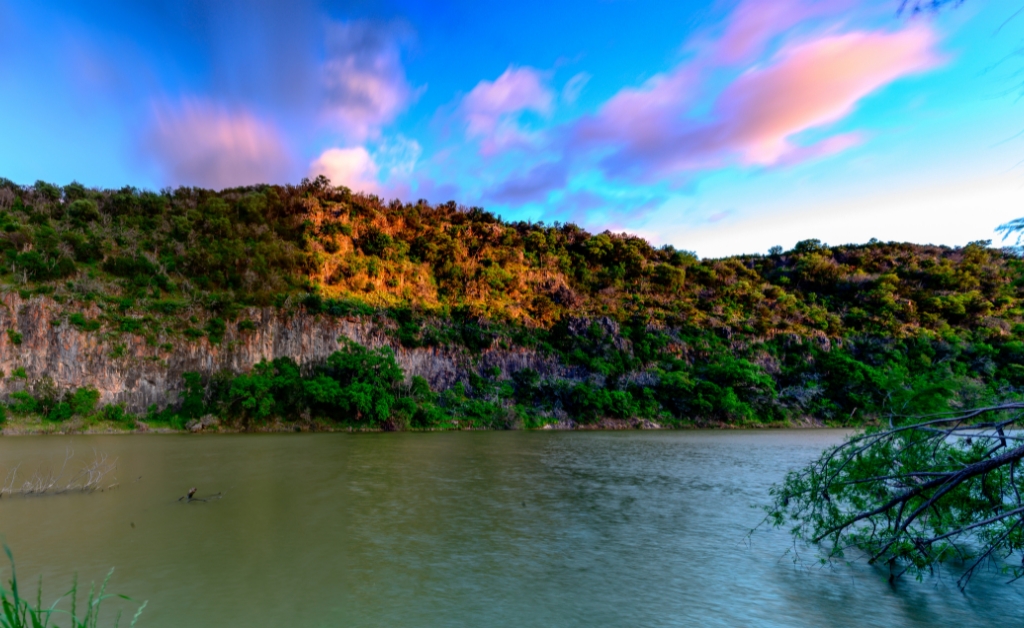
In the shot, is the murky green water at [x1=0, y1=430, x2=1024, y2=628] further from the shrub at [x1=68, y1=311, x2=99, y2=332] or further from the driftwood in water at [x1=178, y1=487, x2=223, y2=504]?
the shrub at [x1=68, y1=311, x2=99, y2=332]

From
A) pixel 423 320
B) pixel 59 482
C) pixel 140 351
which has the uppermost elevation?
pixel 423 320

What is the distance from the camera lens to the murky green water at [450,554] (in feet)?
25.1

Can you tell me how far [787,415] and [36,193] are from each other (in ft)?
257

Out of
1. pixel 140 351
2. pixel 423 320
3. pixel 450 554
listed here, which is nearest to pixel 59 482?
pixel 450 554

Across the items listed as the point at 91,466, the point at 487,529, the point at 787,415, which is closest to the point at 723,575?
the point at 487,529

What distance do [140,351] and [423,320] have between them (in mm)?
22325

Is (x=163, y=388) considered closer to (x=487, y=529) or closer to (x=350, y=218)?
(x=350, y=218)

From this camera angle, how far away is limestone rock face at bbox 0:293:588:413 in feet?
117

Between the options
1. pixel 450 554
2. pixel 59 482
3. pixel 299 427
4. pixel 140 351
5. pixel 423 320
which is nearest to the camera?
pixel 450 554

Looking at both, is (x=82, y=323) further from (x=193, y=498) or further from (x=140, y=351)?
(x=193, y=498)

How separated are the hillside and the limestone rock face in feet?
0.54

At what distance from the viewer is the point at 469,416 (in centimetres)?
→ 4391

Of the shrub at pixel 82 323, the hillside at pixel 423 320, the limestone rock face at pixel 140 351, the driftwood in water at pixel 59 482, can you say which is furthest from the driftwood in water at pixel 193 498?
the shrub at pixel 82 323

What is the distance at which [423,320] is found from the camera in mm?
49281
